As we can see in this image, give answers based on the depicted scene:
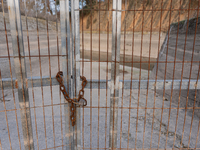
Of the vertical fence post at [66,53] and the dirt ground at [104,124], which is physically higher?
the vertical fence post at [66,53]

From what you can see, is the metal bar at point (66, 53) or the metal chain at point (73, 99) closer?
the metal bar at point (66, 53)

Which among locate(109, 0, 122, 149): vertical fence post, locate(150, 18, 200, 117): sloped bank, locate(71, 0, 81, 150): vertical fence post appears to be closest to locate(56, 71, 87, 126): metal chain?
locate(71, 0, 81, 150): vertical fence post

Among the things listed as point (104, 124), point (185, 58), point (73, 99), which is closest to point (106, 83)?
point (73, 99)

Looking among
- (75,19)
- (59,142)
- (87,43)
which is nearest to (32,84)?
(75,19)

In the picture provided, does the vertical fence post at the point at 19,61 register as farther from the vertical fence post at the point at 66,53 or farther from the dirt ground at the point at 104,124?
the vertical fence post at the point at 66,53

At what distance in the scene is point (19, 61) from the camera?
184cm

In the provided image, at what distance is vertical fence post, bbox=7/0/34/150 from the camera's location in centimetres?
173

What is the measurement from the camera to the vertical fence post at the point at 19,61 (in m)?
1.73

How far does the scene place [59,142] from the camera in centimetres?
275

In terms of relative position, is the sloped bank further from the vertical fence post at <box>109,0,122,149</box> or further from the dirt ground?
the vertical fence post at <box>109,0,122,149</box>

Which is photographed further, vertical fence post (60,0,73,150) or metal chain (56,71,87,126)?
metal chain (56,71,87,126)

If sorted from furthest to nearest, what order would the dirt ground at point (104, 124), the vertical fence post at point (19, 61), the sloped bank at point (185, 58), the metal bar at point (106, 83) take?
the sloped bank at point (185, 58) → the dirt ground at point (104, 124) → the metal bar at point (106, 83) → the vertical fence post at point (19, 61)

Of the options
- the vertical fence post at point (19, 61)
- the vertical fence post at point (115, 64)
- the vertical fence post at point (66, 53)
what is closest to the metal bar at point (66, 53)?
the vertical fence post at point (66, 53)

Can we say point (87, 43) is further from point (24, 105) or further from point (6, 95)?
point (24, 105)
